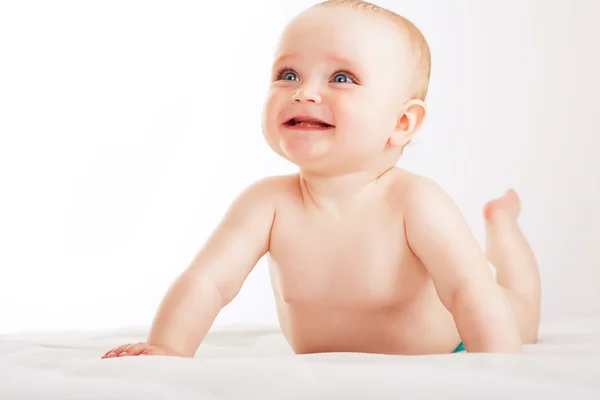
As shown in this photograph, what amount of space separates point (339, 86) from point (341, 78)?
0.07 ft

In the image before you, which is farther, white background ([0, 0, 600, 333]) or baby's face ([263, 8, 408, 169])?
white background ([0, 0, 600, 333])

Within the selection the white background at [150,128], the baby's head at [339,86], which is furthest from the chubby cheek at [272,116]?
the white background at [150,128]

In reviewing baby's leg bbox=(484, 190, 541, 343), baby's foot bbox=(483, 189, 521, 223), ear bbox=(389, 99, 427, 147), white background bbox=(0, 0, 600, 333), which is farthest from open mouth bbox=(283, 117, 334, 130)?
white background bbox=(0, 0, 600, 333)

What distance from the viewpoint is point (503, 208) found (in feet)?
6.44

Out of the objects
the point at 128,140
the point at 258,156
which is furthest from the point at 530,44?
the point at 128,140

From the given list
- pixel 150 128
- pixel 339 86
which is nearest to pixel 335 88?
pixel 339 86

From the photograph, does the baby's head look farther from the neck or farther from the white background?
the white background

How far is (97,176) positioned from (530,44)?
1643mm

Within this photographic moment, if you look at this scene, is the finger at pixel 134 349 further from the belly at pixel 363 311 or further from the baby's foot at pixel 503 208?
the baby's foot at pixel 503 208

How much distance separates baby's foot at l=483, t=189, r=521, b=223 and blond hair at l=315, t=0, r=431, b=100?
0.56m

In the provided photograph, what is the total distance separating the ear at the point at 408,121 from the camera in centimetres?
143

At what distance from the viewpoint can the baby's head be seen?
135cm

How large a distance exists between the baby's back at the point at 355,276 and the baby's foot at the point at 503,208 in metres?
0.53

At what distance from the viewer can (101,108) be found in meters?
3.42
